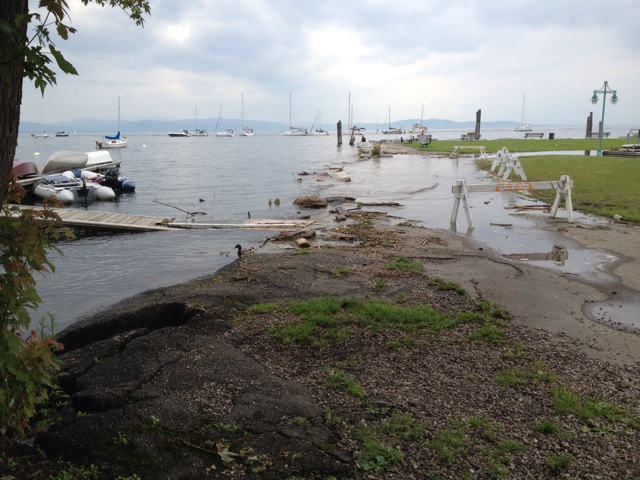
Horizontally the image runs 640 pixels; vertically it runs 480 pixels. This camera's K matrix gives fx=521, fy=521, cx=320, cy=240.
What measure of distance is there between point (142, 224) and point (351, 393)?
1482 cm

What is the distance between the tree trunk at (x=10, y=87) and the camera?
9.34 ft

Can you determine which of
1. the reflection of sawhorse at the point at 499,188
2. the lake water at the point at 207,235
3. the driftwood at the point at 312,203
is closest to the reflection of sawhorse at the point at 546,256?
the lake water at the point at 207,235

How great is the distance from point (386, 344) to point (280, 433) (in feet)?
8.21

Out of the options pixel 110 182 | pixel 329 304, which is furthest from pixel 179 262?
pixel 110 182

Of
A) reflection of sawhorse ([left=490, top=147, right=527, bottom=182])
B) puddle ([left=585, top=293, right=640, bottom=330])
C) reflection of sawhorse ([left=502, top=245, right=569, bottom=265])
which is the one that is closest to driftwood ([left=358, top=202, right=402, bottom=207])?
reflection of sawhorse ([left=490, top=147, right=527, bottom=182])

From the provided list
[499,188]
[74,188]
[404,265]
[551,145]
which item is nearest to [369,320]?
[404,265]

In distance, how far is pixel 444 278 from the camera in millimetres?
10055

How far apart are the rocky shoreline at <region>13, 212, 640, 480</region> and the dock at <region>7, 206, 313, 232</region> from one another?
361 inches

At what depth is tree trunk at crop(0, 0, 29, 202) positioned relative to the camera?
2846 millimetres

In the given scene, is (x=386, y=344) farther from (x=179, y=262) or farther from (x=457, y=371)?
(x=179, y=262)

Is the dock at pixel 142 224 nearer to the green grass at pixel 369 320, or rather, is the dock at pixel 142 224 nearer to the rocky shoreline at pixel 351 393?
the rocky shoreline at pixel 351 393

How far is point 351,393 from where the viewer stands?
5328mm

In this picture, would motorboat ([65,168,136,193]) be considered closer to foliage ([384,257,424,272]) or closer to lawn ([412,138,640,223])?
lawn ([412,138,640,223])

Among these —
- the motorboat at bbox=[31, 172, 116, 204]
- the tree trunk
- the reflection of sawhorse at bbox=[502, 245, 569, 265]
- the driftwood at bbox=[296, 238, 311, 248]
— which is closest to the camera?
the tree trunk
